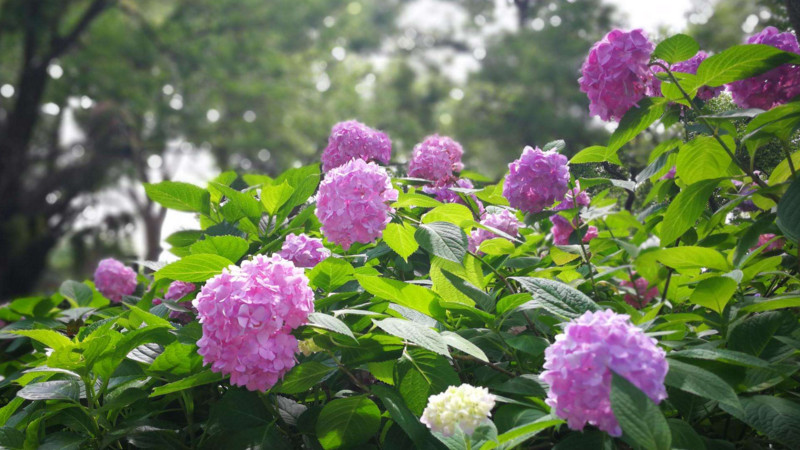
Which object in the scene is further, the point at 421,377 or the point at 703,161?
the point at 703,161

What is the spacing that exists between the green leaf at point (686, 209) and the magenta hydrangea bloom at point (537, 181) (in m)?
0.26

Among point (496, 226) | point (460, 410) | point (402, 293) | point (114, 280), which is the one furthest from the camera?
point (114, 280)

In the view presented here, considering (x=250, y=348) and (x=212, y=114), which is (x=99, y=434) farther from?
(x=212, y=114)

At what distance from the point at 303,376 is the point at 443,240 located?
16.3 inches

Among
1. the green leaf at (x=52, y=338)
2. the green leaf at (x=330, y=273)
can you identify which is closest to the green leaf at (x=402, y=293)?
the green leaf at (x=330, y=273)

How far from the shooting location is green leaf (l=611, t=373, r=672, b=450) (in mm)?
867

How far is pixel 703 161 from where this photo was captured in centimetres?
147

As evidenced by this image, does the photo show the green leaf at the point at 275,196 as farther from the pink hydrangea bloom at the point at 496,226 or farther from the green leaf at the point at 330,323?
the green leaf at the point at 330,323

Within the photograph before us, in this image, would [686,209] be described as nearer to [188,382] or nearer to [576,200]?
[576,200]

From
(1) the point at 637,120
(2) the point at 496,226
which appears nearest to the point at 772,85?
(1) the point at 637,120

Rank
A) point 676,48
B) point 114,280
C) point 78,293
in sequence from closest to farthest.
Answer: point 676,48 → point 78,293 → point 114,280

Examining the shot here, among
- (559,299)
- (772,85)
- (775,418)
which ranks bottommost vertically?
(775,418)

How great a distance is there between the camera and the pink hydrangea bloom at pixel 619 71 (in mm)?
1510

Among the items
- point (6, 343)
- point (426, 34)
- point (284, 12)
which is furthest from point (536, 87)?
point (6, 343)
